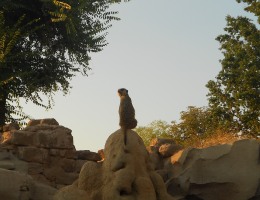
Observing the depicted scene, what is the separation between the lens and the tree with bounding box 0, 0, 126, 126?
Result: 16.5 metres

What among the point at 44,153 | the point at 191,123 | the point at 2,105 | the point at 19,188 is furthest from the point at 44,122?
the point at 191,123

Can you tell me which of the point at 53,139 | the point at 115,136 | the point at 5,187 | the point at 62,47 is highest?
the point at 62,47

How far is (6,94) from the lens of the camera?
55.4 feet

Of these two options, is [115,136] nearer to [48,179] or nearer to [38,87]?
[48,179]

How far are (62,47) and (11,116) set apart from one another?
12.6 ft

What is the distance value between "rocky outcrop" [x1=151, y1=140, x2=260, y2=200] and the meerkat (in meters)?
3.09

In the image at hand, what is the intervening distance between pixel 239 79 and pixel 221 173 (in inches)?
495

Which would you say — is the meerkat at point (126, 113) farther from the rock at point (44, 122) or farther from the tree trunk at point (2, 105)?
the tree trunk at point (2, 105)

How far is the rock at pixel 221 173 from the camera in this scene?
9.95 meters

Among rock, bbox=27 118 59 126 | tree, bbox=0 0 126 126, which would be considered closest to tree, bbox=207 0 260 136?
tree, bbox=0 0 126 126

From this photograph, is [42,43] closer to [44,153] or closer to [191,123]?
[44,153]

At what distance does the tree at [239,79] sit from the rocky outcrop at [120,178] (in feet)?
46.1

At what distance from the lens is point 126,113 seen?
25.2 feet

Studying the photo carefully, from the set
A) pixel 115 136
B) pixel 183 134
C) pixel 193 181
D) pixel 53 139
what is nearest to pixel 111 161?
pixel 115 136
